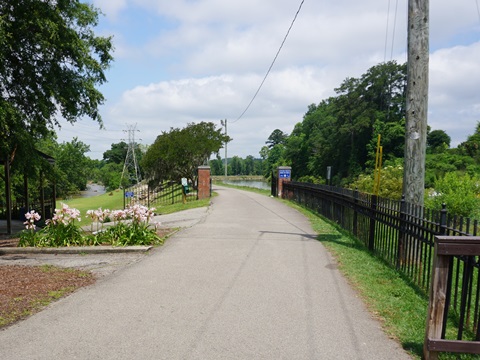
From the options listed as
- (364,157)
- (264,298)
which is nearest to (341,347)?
(264,298)

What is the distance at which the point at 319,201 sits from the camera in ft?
49.1

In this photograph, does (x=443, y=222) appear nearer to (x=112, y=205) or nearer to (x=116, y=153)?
(x=112, y=205)

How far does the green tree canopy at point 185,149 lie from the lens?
34.6 meters

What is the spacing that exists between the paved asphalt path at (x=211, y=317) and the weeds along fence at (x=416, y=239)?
92 cm

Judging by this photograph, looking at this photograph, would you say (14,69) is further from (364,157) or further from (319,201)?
(364,157)

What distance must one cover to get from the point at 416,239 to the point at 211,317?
127 inches

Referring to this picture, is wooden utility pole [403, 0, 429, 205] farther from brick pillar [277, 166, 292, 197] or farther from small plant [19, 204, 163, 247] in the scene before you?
brick pillar [277, 166, 292, 197]

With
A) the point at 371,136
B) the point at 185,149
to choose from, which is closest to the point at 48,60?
the point at 185,149

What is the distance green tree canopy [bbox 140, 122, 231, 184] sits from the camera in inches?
1361

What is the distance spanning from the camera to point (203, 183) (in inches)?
945

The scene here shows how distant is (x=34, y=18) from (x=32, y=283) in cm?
681

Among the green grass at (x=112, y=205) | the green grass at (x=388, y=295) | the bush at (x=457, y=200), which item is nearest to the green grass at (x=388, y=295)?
the green grass at (x=388, y=295)

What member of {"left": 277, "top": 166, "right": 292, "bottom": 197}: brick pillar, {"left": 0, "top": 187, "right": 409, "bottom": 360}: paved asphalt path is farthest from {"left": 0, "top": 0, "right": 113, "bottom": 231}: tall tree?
{"left": 277, "top": 166, "right": 292, "bottom": 197}: brick pillar

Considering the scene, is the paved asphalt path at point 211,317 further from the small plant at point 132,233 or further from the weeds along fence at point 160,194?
the weeds along fence at point 160,194
